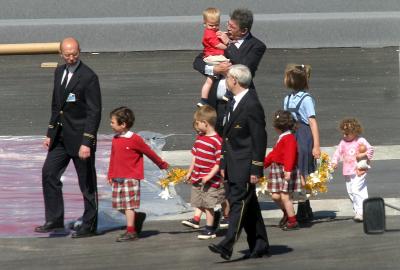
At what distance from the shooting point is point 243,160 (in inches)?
432

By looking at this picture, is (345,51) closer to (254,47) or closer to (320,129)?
(320,129)

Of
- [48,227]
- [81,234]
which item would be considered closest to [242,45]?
[81,234]

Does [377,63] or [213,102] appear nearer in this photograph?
[213,102]

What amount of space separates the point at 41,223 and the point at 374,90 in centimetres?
894

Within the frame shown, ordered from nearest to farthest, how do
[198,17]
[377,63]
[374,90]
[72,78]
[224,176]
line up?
[224,176] < [72,78] < [374,90] < [377,63] < [198,17]

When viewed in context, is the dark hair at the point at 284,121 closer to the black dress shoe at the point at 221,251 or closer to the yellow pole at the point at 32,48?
the black dress shoe at the point at 221,251

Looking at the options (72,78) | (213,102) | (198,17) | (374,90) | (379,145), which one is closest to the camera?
(72,78)

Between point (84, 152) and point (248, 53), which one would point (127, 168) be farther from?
point (248, 53)

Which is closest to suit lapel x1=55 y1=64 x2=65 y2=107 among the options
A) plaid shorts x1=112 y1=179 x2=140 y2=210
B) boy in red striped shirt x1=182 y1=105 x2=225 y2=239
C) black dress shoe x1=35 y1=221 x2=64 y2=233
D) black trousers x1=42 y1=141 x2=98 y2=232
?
black trousers x1=42 y1=141 x2=98 y2=232

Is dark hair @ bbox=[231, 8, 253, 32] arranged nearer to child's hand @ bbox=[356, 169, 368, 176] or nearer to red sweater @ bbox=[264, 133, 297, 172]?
red sweater @ bbox=[264, 133, 297, 172]

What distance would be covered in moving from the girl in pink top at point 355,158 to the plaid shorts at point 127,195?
2113mm

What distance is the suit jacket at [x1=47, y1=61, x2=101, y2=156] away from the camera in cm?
1202

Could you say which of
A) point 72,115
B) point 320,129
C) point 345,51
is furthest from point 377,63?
point 72,115

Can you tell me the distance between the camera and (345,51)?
78.8 feet
